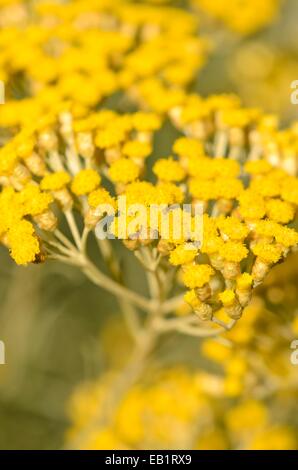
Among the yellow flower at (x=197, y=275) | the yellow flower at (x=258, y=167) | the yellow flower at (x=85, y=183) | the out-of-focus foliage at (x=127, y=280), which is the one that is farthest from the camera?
the out-of-focus foliage at (x=127, y=280)

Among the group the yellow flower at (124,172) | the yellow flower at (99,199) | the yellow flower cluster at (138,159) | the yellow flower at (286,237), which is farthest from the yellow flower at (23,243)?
the yellow flower at (286,237)

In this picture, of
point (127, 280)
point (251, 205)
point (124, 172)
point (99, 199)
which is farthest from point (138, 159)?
point (127, 280)

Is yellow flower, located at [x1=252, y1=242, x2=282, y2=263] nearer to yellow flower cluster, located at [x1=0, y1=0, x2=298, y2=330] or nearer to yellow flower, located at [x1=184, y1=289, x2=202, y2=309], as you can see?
yellow flower cluster, located at [x1=0, y1=0, x2=298, y2=330]

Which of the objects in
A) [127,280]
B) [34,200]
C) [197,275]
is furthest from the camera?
[127,280]

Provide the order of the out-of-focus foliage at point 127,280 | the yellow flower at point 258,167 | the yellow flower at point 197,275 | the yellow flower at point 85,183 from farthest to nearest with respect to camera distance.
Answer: the out-of-focus foliage at point 127,280
the yellow flower at point 258,167
the yellow flower at point 85,183
the yellow flower at point 197,275

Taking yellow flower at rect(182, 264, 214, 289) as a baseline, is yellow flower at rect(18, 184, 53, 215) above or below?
above

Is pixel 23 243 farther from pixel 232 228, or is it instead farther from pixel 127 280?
pixel 127 280

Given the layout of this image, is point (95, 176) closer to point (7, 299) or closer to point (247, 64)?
point (7, 299)

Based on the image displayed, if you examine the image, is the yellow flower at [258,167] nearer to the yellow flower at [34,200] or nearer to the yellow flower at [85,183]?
the yellow flower at [85,183]

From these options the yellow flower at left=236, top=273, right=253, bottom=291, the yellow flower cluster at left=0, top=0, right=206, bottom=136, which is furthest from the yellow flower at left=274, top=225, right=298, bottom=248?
the yellow flower cluster at left=0, top=0, right=206, bottom=136
